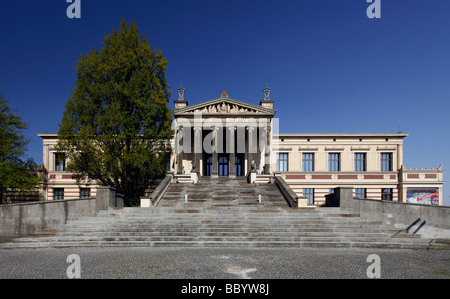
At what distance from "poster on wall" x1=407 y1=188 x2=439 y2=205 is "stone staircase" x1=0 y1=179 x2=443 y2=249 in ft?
92.0

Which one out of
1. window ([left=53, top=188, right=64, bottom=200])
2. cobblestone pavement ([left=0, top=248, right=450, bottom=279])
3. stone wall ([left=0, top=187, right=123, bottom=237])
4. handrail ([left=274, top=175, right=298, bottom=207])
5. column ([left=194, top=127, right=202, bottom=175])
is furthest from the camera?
window ([left=53, top=188, right=64, bottom=200])

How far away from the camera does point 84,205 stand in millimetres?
16156

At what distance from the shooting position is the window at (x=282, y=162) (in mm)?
40562

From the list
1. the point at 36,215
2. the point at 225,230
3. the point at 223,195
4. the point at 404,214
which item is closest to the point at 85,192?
the point at 223,195

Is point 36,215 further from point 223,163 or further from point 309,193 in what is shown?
point 309,193

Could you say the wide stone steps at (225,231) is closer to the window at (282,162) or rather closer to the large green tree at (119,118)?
the large green tree at (119,118)

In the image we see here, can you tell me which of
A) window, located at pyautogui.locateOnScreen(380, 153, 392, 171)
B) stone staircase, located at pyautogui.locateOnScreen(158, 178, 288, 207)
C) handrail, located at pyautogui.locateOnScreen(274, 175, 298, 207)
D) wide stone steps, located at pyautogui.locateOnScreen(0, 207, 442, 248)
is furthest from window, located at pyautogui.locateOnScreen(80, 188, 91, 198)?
window, located at pyautogui.locateOnScreen(380, 153, 392, 171)

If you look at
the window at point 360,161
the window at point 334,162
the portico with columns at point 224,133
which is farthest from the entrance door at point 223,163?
the window at point 360,161

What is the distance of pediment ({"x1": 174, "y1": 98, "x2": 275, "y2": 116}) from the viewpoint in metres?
36.0

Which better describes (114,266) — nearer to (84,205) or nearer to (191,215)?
(191,215)

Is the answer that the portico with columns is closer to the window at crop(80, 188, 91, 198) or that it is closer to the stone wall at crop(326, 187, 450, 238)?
the window at crop(80, 188, 91, 198)

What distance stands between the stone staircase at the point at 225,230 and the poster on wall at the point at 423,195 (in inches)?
1104

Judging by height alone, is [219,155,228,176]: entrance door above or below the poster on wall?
above
